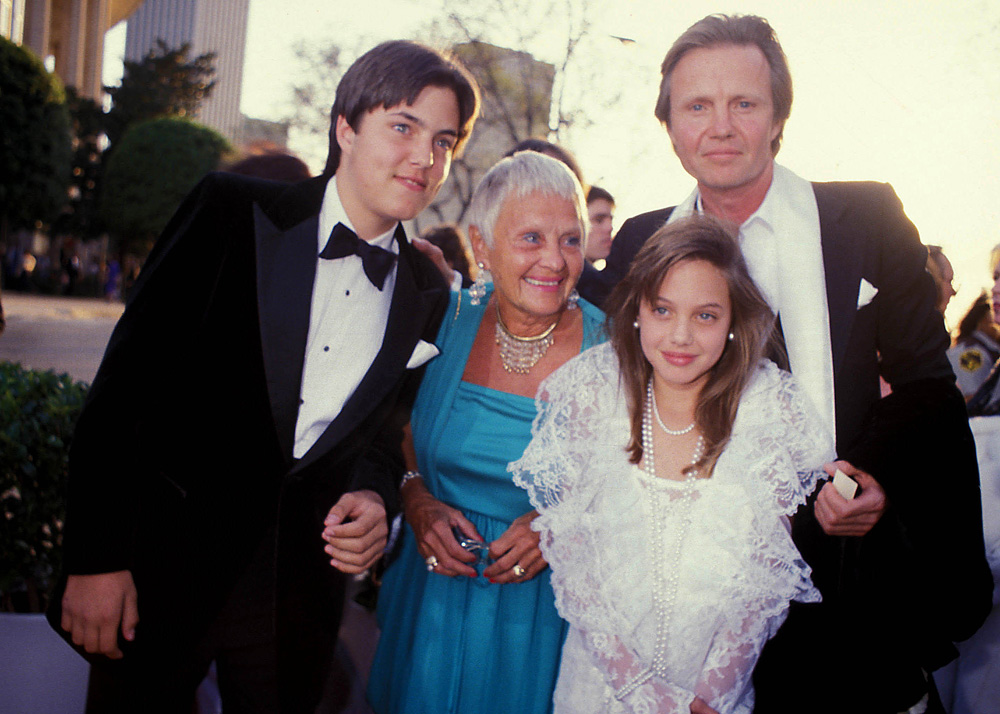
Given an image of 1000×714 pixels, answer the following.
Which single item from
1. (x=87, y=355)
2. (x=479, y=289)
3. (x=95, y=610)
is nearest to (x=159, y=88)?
(x=87, y=355)

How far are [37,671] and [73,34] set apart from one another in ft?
114

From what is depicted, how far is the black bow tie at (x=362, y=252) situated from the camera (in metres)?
1.85

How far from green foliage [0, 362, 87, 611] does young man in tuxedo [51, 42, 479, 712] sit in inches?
59.8

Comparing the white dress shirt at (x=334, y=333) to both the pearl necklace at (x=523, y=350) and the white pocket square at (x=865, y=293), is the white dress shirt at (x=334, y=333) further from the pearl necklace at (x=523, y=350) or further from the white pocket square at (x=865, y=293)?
the white pocket square at (x=865, y=293)

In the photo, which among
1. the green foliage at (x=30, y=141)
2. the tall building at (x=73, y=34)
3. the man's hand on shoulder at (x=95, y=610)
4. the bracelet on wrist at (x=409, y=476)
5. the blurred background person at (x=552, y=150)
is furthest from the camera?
the tall building at (x=73, y=34)

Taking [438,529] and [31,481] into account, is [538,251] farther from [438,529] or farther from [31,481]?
[31,481]

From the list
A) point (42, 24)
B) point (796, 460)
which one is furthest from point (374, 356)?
point (42, 24)

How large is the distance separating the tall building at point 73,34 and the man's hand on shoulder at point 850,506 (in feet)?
94.4

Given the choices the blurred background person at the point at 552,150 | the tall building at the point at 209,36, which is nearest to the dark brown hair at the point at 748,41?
→ the blurred background person at the point at 552,150

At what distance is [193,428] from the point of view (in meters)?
1.73

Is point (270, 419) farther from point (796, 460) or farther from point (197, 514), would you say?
point (796, 460)

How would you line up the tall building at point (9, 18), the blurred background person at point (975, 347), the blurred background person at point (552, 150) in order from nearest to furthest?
the blurred background person at point (552, 150) → the blurred background person at point (975, 347) → the tall building at point (9, 18)

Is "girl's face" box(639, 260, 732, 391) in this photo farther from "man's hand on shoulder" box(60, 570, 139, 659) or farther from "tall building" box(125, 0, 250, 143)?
"tall building" box(125, 0, 250, 143)

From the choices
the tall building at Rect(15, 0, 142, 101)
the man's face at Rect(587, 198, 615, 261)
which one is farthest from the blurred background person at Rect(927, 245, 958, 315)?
the tall building at Rect(15, 0, 142, 101)
